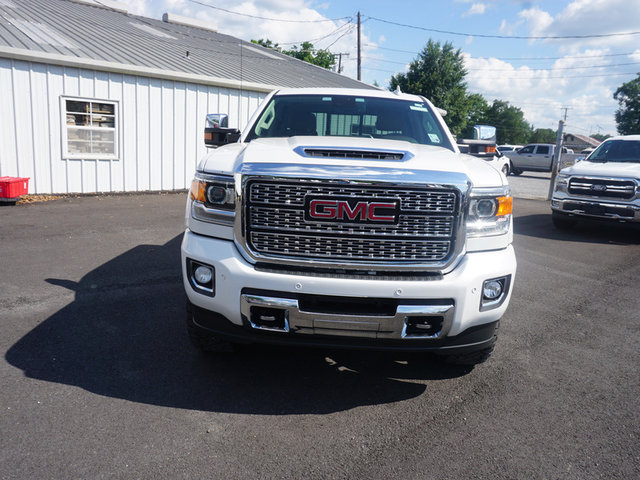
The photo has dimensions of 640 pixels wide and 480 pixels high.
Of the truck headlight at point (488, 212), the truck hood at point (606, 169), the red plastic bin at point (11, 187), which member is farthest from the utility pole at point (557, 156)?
the red plastic bin at point (11, 187)

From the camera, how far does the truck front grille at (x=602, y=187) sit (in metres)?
8.83

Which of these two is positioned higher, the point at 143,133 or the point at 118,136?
the point at 143,133

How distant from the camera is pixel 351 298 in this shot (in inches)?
111

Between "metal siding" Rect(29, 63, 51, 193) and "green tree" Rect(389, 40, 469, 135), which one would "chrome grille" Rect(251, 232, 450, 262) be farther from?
"green tree" Rect(389, 40, 469, 135)

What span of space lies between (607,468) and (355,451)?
4.18 feet

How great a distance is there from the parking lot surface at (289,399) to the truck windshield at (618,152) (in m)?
5.64

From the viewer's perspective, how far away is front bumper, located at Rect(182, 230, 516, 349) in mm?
2814

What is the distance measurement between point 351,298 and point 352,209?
1.65ft

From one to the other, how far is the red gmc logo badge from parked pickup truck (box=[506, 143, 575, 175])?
98.5 feet

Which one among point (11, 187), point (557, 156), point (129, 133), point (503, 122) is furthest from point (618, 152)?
point (503, 122)

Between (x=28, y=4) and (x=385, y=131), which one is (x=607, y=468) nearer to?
(x=385, y=131)

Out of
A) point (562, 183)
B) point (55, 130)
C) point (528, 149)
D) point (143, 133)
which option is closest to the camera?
point (562, 183)

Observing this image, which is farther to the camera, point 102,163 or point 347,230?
point 102,163

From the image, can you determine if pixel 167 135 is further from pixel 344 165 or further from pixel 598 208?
pixel 344 165
